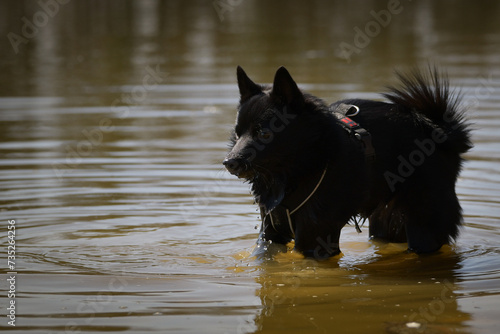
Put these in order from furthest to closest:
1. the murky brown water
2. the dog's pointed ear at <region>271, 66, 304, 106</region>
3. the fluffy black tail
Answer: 1. the fluffy black tail
2. the dog's pointed ear at <region>271, 66, 304, 106</region>
3. the murky brown water

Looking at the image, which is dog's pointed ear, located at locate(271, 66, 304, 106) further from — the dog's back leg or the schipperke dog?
the dog's back leg

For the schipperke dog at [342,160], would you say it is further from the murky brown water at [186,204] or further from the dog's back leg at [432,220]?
the murky brown water at [186,204]

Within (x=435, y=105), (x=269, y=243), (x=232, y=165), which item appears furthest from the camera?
(x=435, y=105)

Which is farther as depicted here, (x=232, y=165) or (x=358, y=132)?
(x=358, y=132)

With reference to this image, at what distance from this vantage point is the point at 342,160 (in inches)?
228

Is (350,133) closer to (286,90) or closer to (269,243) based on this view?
(286,90)

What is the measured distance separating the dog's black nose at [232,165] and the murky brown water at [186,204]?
74 cm

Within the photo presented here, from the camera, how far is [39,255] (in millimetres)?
6309

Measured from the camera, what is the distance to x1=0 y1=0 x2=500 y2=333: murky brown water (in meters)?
4.97

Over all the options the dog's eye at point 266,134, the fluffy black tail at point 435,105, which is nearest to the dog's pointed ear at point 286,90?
the dog's eye at point 266,134

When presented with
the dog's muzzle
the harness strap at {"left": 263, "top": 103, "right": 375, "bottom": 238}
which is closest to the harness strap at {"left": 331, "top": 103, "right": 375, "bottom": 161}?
the harness strap at {"left": 263, "top": 103, "right": 375, "bottom": 238}

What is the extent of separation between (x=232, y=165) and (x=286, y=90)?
640mm

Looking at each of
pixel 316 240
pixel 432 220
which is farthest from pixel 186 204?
pixel 432 220

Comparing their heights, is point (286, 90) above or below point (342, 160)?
above
